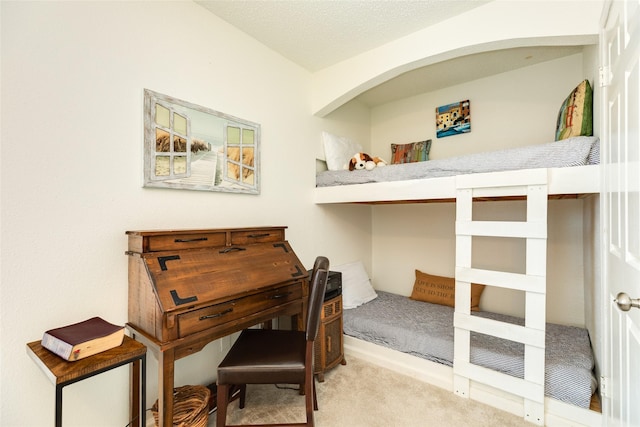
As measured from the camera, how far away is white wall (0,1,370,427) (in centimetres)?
130

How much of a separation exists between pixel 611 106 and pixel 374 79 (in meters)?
1.65

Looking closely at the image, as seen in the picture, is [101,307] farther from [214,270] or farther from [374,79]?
[374,79]

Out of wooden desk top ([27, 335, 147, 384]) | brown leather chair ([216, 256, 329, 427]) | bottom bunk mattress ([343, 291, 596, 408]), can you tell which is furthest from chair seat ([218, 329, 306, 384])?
bottom bunk mattress ([343, 291, 596, 408])

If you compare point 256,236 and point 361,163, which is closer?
point 256,236

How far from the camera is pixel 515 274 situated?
5.89 ft

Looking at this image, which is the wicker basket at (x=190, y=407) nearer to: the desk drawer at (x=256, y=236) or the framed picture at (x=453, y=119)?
the desk drawer at (x=256, y=236)

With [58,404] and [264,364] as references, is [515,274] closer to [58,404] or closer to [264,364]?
[264,364]

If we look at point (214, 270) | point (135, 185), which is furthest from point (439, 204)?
point (135, 185)

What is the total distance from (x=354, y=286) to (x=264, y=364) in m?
1.75

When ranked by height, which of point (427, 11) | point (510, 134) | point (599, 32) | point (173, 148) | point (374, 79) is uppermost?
point (427, 11)

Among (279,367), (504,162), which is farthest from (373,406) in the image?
(504,162)

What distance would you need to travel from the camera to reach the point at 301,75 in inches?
110

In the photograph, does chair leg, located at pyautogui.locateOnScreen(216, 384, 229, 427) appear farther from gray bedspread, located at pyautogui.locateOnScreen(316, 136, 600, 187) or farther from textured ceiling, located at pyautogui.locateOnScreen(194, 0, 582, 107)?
textured ceiling, located at pyautogui.locateOnScreen(194, 0, 582, 107)

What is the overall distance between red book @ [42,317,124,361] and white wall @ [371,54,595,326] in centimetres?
300
